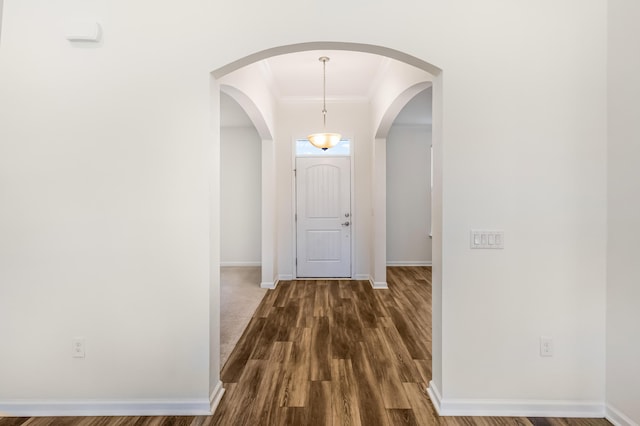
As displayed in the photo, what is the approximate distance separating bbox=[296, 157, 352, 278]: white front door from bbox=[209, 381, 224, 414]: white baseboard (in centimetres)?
342

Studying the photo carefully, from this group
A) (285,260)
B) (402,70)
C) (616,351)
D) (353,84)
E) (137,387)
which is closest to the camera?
(616,351)

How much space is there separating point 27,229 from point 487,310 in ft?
9.42

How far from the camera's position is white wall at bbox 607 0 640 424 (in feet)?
5.91

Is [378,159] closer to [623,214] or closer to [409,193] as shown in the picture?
[409,193]

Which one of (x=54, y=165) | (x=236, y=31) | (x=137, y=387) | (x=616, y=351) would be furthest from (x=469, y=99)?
(x=137, y=387)

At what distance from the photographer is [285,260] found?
5.57m

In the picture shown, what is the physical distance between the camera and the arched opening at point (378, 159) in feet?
6.86

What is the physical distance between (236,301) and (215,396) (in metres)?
2.29

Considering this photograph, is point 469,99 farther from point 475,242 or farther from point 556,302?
point 556,302

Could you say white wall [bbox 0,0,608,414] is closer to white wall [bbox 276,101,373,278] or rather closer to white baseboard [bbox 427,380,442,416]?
white baseboard [bbox 427,380,442,416]

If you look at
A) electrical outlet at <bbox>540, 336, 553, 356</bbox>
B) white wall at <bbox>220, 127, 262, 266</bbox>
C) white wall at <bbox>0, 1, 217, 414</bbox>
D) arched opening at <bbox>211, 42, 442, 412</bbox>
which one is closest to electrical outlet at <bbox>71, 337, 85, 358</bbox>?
white wall at <bbox>0, 1, 217, 414</bbox>

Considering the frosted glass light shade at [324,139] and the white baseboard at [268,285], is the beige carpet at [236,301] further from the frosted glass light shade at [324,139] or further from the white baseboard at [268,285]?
the frosted glass light shade at [324,139]

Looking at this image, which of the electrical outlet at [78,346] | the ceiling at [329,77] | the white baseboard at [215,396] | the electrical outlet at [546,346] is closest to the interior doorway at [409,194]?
the ceiling at [329,77]

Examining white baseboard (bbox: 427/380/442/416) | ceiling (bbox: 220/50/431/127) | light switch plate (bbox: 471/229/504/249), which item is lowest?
white baseboard (bbox: 427/380/442/416)
